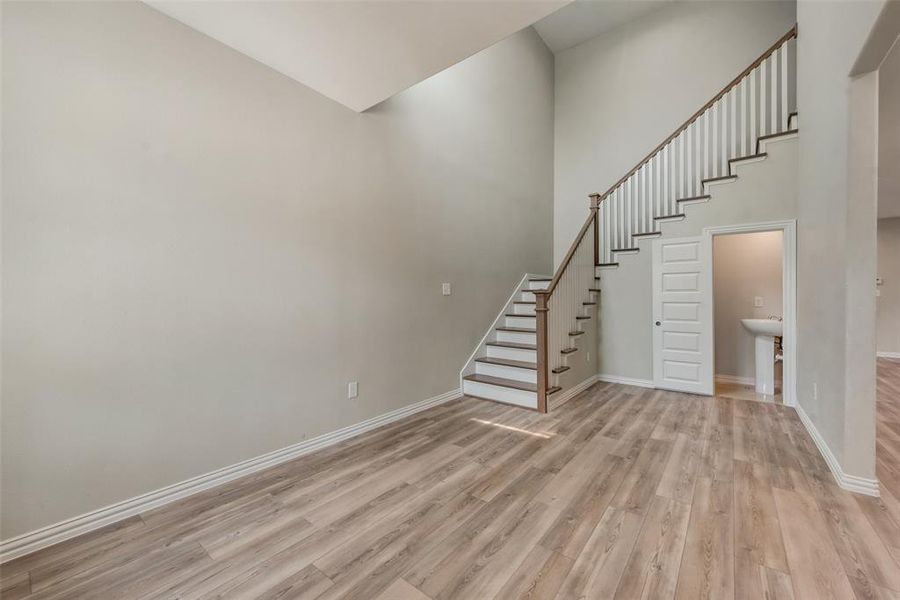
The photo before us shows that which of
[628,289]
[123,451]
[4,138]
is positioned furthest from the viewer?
[628,289]

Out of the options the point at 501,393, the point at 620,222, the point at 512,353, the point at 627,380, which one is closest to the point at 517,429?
the point at 501,393

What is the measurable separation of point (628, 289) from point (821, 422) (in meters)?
2.32

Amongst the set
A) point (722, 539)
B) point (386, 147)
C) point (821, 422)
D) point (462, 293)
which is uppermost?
point (386, 147)

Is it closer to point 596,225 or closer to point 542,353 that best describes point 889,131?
point 596,225

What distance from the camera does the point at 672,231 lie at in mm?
4293

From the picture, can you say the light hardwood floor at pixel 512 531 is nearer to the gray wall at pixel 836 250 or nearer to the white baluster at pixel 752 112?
the gray wall at pixel 836 250

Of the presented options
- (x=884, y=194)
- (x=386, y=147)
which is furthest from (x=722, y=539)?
(x=884, y=194)

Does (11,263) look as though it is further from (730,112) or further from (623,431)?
(730,112)

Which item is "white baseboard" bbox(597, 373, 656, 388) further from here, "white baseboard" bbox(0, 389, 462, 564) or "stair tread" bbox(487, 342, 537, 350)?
"white baseboard" bbox(0, 389, 462, 564)

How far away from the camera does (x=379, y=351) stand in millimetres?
3225

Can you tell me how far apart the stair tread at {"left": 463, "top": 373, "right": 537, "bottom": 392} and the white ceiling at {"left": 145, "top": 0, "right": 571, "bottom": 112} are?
2.96 meters

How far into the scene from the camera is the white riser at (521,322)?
14.9 ft

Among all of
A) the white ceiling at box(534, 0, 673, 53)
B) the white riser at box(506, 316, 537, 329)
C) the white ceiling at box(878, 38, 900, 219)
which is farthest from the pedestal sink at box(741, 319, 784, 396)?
the white ceiling at box(534, 0, 673, 53)

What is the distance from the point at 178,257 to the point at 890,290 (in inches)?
414
